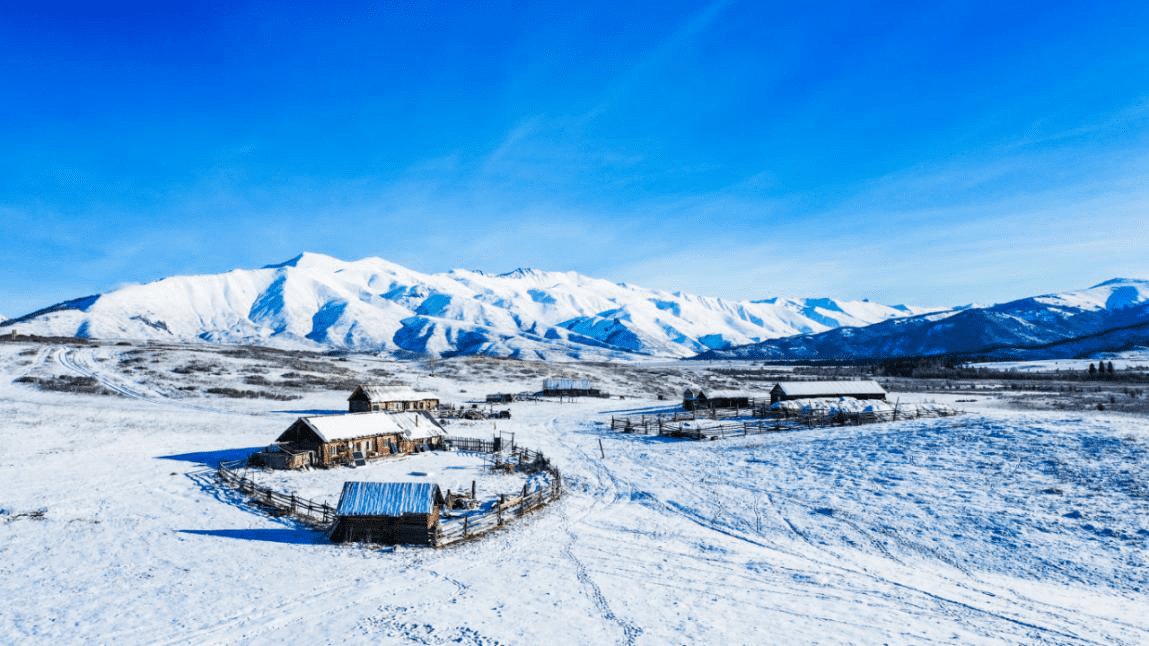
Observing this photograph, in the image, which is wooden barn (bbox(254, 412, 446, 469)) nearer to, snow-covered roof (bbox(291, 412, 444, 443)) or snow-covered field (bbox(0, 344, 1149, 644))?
snow-covered roof (bbox(291, 412, 444, 443))

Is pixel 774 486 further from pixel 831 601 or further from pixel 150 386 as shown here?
pixel 150 386

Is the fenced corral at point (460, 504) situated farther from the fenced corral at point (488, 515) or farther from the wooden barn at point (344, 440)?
the wooden barn at point (344, 440)

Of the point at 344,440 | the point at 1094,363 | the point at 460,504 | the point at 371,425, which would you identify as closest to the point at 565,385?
the point at 371,425

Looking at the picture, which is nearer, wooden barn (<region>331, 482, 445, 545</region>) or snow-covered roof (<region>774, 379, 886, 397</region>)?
wooden barn (<region>331, 482, 445, 545</region>)

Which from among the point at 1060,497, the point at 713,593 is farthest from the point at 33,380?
the point at 1060,497

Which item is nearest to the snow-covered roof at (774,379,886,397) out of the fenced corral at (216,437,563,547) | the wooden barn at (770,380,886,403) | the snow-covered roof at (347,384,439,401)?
the wooden barn at (770,380,886,403)

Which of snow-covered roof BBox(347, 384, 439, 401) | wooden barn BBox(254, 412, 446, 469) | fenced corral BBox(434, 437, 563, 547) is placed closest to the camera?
fenced corral BBox(434, 437, 563, 547)
